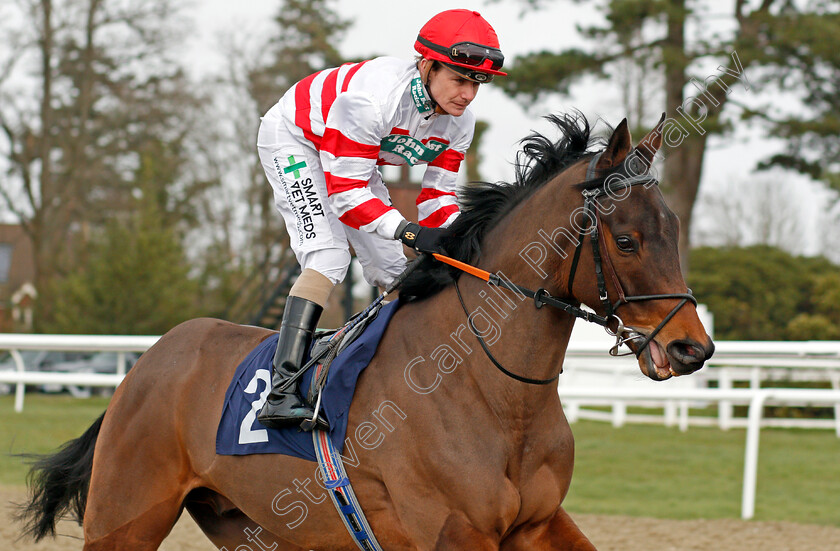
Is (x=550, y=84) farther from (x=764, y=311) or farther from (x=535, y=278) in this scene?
(x=535, y=278)

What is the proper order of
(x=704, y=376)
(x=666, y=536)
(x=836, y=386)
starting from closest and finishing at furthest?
(x=666, y=536) < (x=704, y=376) < (x=836, y=386)

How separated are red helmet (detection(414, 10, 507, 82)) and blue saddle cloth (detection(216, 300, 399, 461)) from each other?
2.81 feet

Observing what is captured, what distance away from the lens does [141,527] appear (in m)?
3.32

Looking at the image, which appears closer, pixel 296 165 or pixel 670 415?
pixel 296 165

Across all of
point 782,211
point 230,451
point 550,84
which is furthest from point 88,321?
point 782,211

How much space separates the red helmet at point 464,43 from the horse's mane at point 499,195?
277mm

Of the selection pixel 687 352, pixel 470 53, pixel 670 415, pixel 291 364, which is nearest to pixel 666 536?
pixel 291 364

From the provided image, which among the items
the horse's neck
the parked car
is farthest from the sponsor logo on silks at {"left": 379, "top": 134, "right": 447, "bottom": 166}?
the parked car

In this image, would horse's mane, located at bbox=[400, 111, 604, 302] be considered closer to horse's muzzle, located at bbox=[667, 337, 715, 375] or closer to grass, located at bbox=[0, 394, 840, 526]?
horse's muzzle, located at bbox=[667, 337, 715, 375]

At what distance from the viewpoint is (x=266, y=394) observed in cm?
310

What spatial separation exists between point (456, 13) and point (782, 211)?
3275 cm

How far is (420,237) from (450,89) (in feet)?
1.73

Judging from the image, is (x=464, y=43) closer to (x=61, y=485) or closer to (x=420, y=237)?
(x=420, y=237)

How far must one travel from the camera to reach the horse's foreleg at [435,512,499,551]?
252 centimetres
